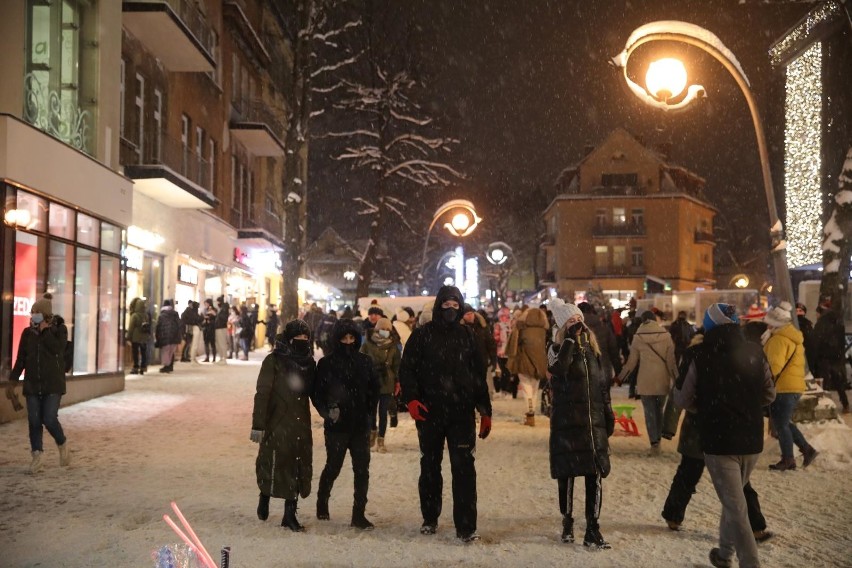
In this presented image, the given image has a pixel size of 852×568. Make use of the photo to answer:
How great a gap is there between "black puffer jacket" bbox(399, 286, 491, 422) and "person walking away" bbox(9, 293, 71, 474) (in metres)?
4.24

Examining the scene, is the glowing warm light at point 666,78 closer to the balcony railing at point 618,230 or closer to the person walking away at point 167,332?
the person walking away at point 167,332

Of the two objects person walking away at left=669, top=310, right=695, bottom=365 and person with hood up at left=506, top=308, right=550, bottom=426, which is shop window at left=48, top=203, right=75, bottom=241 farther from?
person walking away at left=669, top=310, right=695, bottom=365

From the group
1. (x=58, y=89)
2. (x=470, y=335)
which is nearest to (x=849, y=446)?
(x=470, y=335)

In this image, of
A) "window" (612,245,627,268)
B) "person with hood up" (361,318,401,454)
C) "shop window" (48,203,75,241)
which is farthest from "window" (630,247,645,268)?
"person with hood up" (361,318,401,454)

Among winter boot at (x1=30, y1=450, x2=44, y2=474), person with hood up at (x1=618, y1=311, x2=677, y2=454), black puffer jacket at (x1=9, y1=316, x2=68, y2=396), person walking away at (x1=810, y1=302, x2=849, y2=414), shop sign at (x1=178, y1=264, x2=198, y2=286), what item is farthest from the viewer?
shop sign at (x1=178, y1=264, x2=198, y2=286)

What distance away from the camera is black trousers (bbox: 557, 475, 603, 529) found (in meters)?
6.39

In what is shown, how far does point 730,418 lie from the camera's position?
5719mm

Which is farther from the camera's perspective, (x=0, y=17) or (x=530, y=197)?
(x=530, y=197)

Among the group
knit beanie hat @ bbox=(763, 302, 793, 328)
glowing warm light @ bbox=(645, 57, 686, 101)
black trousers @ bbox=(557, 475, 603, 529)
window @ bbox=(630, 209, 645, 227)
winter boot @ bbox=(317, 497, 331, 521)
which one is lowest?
winter boot @ bbox=(317, 497, 331, 521)

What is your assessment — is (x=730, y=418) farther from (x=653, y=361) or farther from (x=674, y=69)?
(x=674, y=69)

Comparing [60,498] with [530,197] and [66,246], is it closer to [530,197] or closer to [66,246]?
[66,246]

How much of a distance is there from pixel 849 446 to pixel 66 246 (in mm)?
12567

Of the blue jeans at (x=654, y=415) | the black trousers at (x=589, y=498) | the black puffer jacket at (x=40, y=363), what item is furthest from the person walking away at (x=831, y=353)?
the black puffer jacket at (x=40, y=363)

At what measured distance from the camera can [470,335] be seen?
685cm
